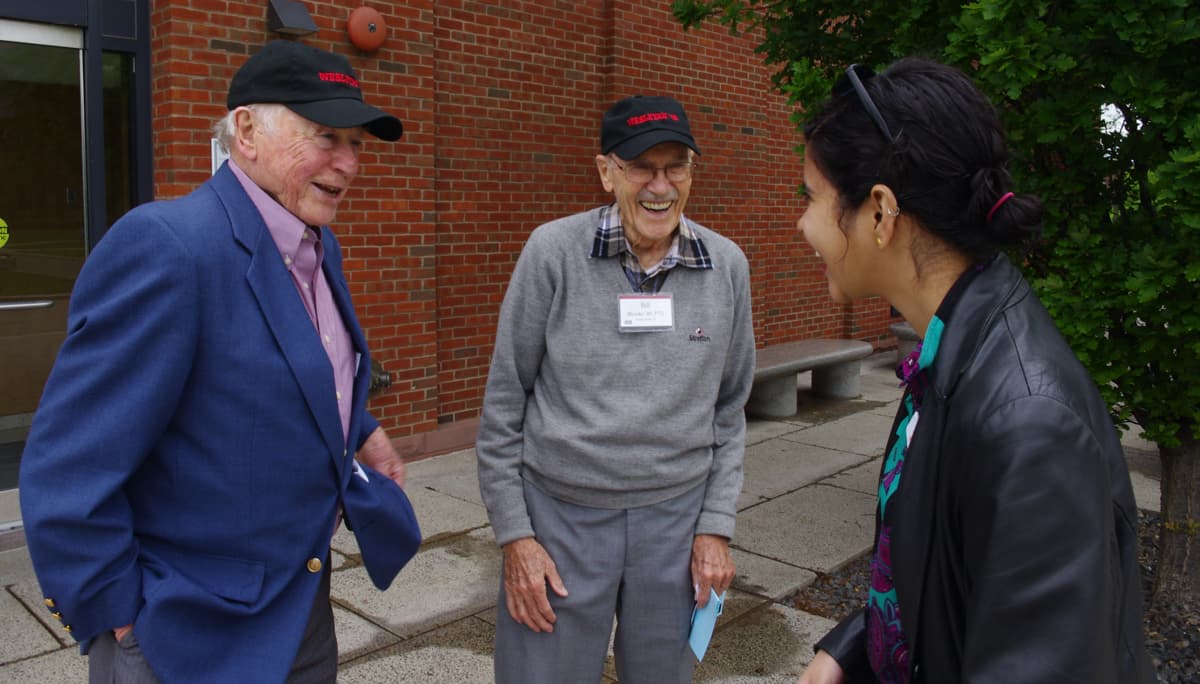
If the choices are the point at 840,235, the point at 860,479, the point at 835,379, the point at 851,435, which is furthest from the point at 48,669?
the point at 835,379

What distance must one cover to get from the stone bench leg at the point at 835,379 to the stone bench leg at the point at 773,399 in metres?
0.98

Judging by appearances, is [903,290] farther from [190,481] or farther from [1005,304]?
[190,481]

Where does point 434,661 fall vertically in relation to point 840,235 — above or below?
below

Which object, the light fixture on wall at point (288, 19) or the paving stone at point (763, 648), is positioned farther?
the light fixture on wall at point (288, 19)

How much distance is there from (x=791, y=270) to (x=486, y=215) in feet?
15.0

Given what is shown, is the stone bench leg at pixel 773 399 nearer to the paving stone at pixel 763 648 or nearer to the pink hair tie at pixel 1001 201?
the paving stone at pixel 763 648

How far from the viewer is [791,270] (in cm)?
1072

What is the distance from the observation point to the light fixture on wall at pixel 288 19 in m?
5.57

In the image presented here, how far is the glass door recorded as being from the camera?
204 inches

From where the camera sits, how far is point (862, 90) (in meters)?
1.57

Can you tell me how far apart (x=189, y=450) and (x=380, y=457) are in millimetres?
742

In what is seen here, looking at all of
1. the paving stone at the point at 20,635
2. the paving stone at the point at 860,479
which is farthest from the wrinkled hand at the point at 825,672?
the paving stone at the point at 860,479

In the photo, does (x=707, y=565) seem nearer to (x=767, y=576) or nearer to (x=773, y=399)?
(x=767, y=576)

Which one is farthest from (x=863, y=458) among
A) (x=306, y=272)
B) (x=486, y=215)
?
(x=306, y=272)
